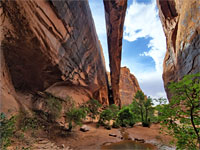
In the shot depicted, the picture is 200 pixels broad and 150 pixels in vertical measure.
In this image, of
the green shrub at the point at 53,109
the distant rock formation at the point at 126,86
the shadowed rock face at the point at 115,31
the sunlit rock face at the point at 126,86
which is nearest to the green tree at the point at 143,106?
the green shrub at the point at 53,109

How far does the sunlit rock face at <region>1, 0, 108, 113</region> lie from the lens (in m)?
6.11

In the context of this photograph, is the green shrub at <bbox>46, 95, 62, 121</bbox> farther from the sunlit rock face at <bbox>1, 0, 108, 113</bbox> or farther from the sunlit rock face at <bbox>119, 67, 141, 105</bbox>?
the sunlit rock face at <bbox>119, 67, 141, 105</bbox>

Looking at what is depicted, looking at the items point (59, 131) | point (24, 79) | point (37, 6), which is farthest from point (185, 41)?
point (24, 79)

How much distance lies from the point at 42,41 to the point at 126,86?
3992cm

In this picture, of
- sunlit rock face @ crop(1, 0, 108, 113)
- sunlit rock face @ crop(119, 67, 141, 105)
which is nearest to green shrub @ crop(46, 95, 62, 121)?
sunlit rock face @ crop(1, 0, 108, 113)

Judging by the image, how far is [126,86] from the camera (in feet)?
143

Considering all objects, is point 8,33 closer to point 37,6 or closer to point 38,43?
point 38,43

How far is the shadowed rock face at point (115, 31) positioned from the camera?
1833 centimetres

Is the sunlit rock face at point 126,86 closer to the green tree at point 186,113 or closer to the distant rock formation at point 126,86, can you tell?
the distant rock formation at point 126,86

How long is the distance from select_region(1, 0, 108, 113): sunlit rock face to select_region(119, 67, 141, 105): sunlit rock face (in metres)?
31.1

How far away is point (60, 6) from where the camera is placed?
808 cm

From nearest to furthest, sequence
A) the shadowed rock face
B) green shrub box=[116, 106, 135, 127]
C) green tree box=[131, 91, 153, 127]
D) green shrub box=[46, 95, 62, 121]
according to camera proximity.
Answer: green shrub box=[46, 95, 62, 121] < green shrub box=[116, 106, 135, 127] < green tree box=[131, 91, 153, 127] < the shadowed rock face

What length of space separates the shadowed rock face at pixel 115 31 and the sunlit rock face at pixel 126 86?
39.8ft

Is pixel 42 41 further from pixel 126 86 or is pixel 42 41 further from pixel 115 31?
pixel 126 86
